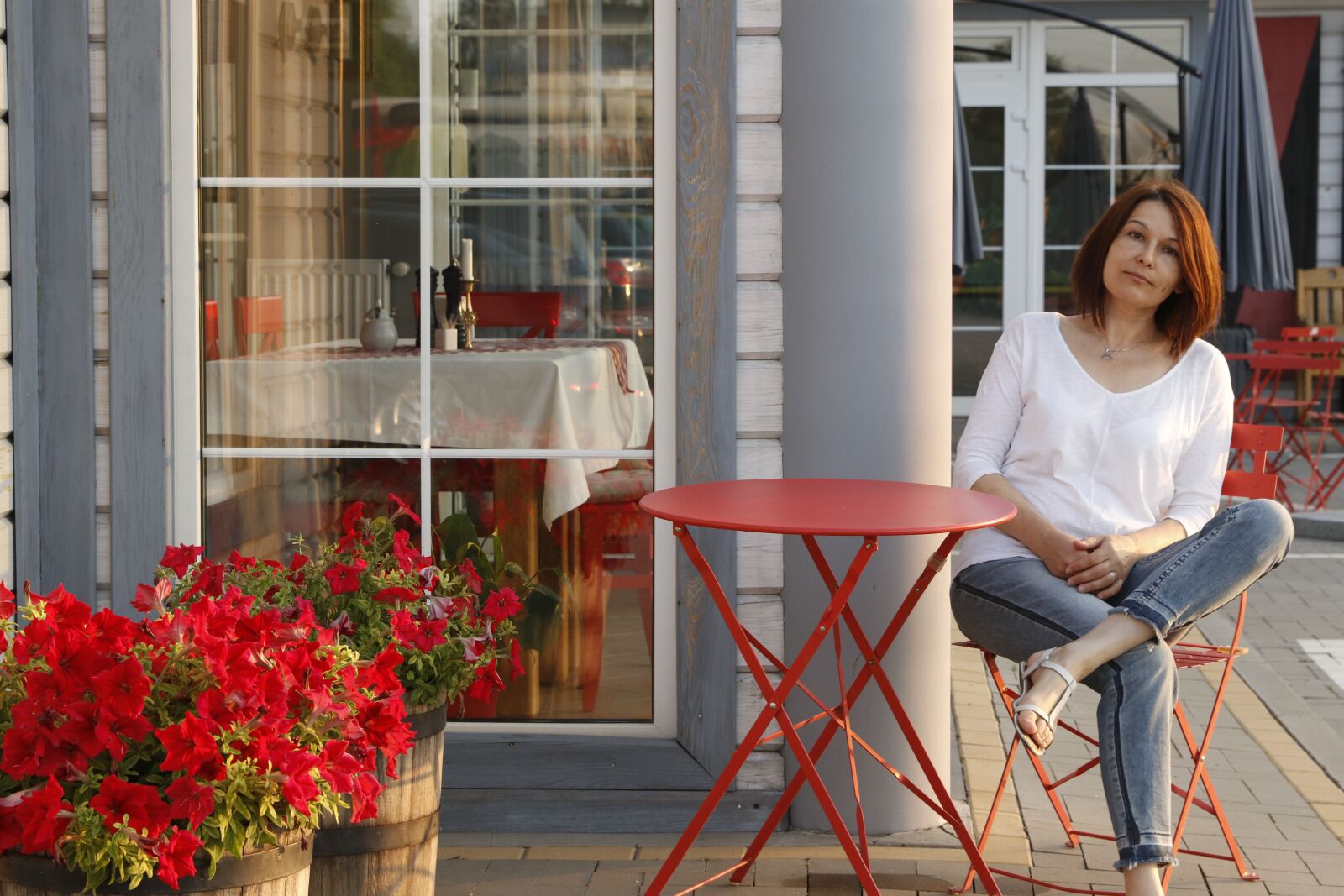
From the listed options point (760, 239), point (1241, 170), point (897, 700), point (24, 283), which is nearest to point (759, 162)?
point (760, 239)

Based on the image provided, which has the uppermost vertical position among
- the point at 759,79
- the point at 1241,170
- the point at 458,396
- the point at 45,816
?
the point at 1241,170

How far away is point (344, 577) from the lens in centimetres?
260

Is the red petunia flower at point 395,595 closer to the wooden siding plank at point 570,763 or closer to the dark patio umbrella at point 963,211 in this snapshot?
the wooden siding plank at point 570,763

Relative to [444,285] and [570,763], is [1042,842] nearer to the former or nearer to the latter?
[570,763]

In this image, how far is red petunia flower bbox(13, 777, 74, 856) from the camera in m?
1.78

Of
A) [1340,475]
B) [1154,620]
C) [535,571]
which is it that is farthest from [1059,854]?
[1340,475]

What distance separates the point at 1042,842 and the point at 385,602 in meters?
1.61

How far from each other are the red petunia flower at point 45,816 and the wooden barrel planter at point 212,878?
0.04 metres

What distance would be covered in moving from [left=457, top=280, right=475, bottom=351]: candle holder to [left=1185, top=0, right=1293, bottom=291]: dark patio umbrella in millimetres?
5335

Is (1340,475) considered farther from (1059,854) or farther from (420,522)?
(420,522)

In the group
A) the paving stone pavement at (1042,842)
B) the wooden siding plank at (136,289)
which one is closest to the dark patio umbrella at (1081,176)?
the paving stone pavement at (1042,842)

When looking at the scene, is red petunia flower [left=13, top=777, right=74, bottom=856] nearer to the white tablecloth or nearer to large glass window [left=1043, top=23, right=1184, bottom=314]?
the white tablecloth

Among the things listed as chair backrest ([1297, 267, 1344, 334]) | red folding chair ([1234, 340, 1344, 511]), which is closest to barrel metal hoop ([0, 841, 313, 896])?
red folding chair ([1234, 340, 1344, 511])

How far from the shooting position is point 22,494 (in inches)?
128
